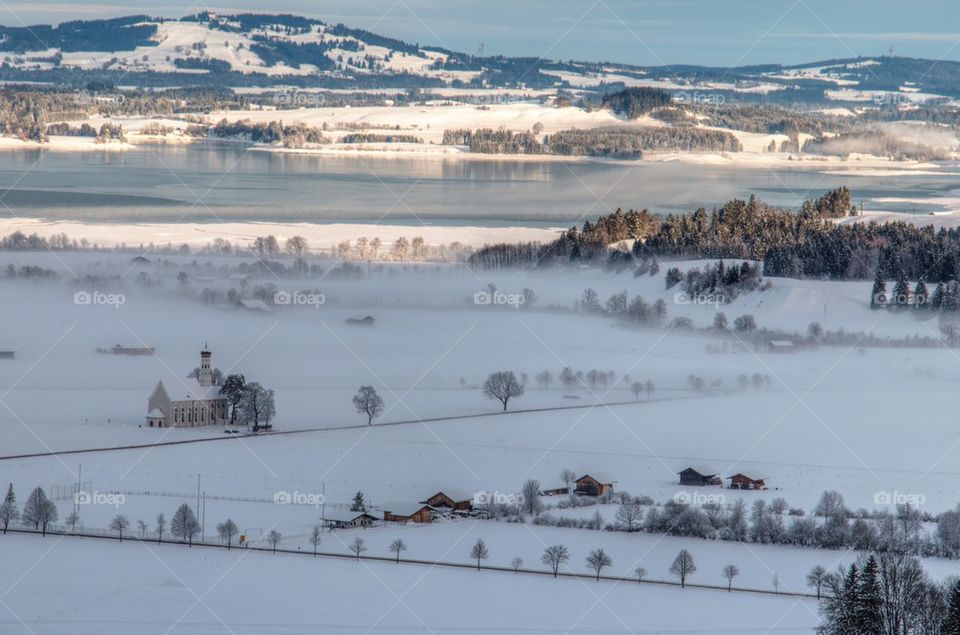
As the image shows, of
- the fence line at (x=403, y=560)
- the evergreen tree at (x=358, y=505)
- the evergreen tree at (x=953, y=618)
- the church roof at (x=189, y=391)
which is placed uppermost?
the evergreen tree at (x=953, y=618)

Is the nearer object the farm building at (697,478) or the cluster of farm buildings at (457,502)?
the cluster of farm buildings at (457,502)

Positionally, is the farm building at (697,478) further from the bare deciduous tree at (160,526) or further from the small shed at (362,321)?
the small shed at (362,321)

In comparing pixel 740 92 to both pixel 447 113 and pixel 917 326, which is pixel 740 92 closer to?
pixel 447 113

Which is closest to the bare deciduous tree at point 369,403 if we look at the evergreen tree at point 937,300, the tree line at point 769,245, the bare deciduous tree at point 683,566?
the bare deciduous tree at point 683,566

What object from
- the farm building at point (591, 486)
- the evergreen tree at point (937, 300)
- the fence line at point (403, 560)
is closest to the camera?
the fence line at point (403, 560)

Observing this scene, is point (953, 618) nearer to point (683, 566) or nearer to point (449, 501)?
point (683, 566)

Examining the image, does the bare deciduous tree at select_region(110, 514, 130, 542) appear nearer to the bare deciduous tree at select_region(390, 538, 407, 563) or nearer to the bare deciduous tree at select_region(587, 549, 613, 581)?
the bare deciduous tree at select_region(390, 538, 407, 563)

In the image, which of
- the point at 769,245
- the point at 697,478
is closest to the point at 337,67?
the point at 769,245
